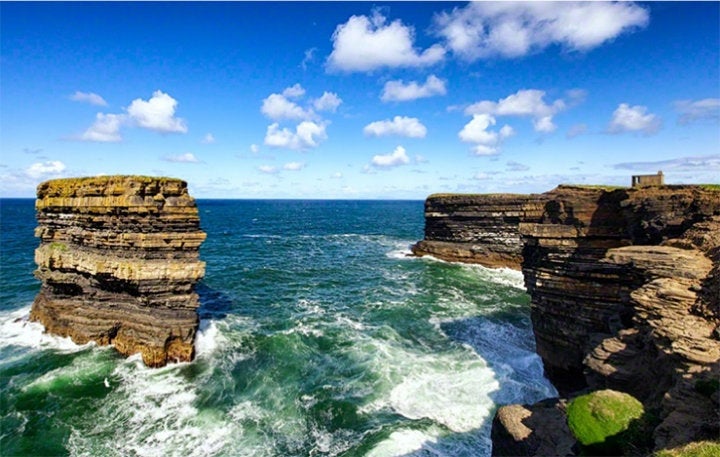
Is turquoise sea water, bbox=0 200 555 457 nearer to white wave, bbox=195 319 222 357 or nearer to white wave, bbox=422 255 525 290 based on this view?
white wave, bbox=195 319 222 357

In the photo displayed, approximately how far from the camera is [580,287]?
60.6 feet

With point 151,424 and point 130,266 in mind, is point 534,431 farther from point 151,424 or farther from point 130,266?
point 130,266

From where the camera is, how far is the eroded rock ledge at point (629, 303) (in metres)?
10.9

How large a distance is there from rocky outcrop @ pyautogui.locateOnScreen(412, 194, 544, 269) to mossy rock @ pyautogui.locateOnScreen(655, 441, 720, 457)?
44305 mm

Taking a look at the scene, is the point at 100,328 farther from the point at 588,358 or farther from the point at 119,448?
the point at 588,358

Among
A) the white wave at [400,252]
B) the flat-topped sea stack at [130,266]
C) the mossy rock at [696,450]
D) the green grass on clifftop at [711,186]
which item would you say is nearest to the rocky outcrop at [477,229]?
the white wave at [400,252]

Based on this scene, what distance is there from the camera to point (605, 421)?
32.5 feet

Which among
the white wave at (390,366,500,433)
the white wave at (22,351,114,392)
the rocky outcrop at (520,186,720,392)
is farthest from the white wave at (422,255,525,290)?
the white wave at (22,351,114,392)

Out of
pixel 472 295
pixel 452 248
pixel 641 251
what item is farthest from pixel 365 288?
pixel 641 251

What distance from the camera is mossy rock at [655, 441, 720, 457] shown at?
7930mm

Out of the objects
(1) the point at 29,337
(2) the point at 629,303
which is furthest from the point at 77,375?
(2) the point at 629,303

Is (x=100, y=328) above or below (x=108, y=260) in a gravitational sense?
below

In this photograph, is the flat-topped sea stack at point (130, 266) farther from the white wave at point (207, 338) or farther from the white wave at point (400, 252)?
the white wave at point (400, 252)

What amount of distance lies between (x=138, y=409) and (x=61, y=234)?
1434 cm
